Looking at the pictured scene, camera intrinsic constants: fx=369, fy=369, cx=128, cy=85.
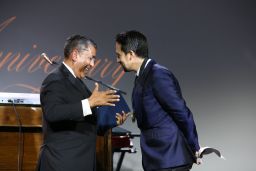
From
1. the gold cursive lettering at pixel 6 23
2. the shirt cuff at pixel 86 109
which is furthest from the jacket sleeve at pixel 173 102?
the gold cursive lettering at pixel 6 23

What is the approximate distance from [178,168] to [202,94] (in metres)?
3.03

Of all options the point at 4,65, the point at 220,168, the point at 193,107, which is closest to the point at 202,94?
the point at 193,107

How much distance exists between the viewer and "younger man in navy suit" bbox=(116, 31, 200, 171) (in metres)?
1.77

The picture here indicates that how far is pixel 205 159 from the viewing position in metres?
4.66

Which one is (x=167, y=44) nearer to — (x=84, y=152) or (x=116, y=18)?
(x=116, y=18)

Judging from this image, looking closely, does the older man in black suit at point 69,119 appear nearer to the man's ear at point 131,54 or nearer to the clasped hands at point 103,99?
the clasped hands at point 103,99

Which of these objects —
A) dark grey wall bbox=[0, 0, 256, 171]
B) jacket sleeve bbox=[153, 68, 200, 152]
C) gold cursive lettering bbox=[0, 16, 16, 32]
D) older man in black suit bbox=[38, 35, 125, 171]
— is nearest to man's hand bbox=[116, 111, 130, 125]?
older man in black suit bbox=[38, 35, 125, 171]

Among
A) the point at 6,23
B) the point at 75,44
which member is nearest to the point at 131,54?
the point at 75,44

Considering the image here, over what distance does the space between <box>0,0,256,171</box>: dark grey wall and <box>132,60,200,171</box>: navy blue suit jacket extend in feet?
9.03

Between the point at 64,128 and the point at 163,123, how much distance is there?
0.53 m

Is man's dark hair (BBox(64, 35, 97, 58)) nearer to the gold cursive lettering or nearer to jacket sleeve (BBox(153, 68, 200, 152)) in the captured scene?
jacket sleeve (BBox(153, 68, 200, 152))

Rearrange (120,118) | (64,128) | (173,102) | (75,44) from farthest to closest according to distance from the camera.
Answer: (120,118) → (75,44) → (64,128) → (173,102)

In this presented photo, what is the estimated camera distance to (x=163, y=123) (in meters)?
1.81

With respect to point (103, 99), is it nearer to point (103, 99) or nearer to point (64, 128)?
point (103, 99)
